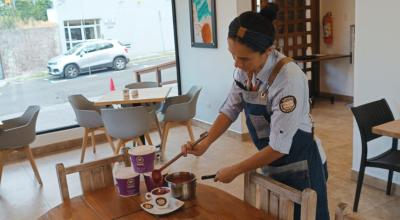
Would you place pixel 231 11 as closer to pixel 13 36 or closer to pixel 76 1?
pixel 76 1

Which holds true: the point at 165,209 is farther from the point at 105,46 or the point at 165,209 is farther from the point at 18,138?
the point at 105,46

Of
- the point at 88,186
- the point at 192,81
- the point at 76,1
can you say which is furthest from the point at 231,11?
the point at 88,186

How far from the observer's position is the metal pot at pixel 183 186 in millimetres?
1550

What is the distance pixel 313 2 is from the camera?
660 centimetres

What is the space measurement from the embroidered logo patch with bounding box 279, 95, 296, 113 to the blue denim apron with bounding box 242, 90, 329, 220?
0.50 ft

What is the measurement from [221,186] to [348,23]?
397 cm

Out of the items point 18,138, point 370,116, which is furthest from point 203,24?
point 370,116

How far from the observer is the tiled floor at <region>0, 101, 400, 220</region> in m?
3.16

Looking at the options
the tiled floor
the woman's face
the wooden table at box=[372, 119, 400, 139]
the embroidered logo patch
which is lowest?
the tiled floor

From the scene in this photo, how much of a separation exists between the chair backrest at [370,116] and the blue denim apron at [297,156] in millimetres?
1241

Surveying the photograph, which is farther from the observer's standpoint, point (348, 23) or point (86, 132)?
point (348, 23)

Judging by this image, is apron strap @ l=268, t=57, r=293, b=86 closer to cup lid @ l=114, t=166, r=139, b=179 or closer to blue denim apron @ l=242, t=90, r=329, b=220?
blue denim apron @ l=242, t=90, r=329, b=220

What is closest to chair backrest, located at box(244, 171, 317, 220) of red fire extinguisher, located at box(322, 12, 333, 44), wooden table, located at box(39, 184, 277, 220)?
wooden table, located at box(39, 184, 277, 220)

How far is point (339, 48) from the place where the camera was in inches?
257
